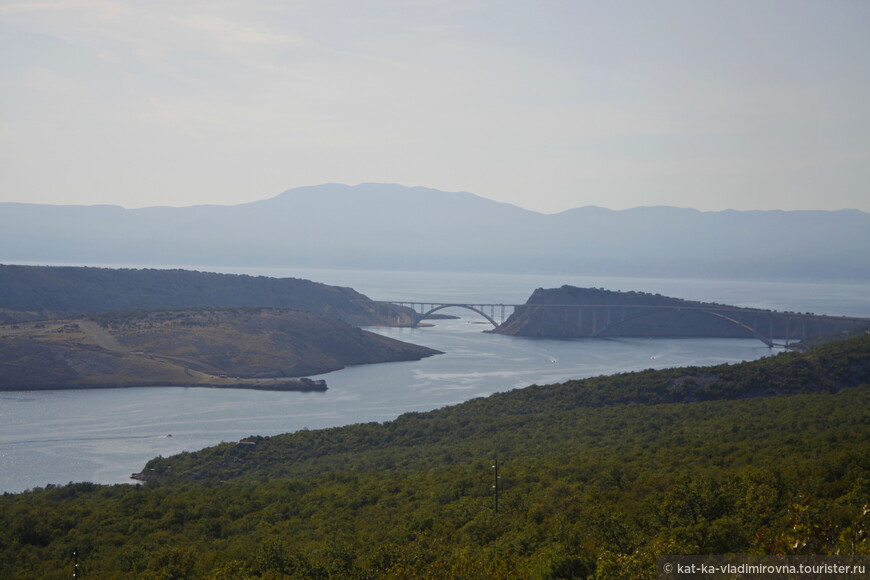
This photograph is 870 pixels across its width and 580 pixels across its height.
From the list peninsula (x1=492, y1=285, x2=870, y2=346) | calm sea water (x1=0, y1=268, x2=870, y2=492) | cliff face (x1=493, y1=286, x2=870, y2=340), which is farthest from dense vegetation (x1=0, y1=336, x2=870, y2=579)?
cliff face (x1=493, y1=286, x2=870, y2=340)

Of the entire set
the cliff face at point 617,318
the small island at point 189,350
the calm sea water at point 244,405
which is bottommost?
the calm sea water at point 244,405

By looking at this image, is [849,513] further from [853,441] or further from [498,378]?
[498,378]

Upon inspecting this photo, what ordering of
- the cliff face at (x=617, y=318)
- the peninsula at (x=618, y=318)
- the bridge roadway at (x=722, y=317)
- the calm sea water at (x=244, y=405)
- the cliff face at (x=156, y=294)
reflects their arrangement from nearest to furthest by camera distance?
the calm sea water at (x=244, y=405)
the cliff face at (x=156, y=294)
the bridge roadway at (x=722, y=317)
the peninsula at (x=618, y=318)
the cliff face at (x=617, y=318)

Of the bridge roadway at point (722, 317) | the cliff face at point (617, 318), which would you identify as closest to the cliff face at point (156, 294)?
the bridge roadway at point (722, 317)

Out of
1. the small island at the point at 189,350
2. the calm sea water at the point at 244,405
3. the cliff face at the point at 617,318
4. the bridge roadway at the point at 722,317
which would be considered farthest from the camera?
the cliff face at the point at 617,318

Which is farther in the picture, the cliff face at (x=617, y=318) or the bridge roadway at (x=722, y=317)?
the cliff face at (x=617, y=318)

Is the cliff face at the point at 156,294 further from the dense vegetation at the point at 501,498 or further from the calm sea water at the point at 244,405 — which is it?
the dense vegetation at the point at 501,498

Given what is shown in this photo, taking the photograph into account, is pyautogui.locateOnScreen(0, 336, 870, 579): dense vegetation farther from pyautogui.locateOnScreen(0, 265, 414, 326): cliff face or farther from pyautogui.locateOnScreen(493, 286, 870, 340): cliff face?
pyautogui.locateOnScreen(493, 286, 870, 340): cliff face
